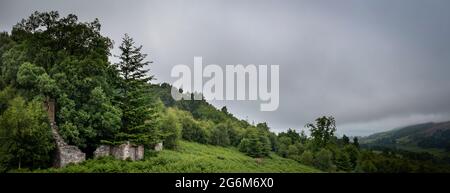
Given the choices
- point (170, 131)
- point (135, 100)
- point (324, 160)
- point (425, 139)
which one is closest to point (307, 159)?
point (324, 160)

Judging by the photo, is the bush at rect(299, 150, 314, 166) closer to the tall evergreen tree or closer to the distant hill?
the distant hill

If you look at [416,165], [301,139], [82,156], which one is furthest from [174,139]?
[301,139]

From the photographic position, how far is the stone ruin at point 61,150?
2245 cm

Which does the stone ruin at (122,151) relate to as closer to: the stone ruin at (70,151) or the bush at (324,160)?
the stone ruin at (70,151)

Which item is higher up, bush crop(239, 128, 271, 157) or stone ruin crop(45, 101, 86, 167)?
stone ruin crop(45, 101, 86, 167)

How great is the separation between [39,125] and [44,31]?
7111mm

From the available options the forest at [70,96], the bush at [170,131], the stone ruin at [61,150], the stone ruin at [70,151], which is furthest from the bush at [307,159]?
the stone ruin at [61,150]

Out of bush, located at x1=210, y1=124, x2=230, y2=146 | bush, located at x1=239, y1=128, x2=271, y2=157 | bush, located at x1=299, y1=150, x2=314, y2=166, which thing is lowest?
bush, located at x1=299, y1=150, x2=314, y2=166

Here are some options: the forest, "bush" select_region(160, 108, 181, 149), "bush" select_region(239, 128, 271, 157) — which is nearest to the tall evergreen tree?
the forest

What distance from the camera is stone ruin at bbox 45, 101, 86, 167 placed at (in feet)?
73.7

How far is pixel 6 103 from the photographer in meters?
22.8

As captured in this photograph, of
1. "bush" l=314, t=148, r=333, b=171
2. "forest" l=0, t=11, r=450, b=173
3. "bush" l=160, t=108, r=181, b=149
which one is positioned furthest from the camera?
"bush" l=314, t=148, r=333, b=171

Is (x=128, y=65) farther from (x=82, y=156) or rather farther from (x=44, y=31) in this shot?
(x=82, y=156)
